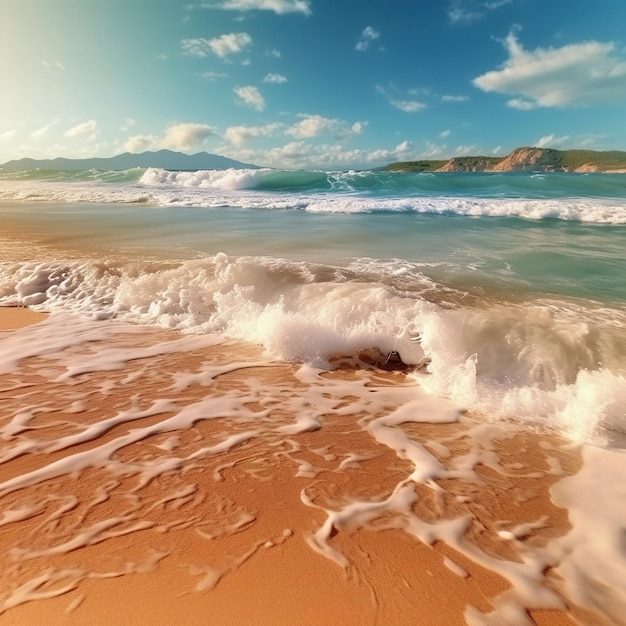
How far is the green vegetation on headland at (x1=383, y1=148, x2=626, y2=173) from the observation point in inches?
3378

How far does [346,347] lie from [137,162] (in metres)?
116

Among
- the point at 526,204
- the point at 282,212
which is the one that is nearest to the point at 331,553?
the point at 282,212

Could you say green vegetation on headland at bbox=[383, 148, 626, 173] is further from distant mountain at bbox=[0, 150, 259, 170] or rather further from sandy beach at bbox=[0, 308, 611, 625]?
sandy beach at bbox=[0, 308, 611, 625]

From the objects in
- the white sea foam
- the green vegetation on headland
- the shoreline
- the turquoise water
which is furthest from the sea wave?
the green vegetation on headland

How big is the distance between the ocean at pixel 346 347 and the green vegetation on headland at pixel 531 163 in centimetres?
8410

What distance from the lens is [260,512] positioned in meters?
2.23

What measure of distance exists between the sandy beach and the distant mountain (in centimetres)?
7859

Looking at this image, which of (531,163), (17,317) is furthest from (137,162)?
(17,317)

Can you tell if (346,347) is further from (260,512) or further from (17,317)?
(17,317)

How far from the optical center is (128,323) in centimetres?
533

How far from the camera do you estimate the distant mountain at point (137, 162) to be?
79812mm

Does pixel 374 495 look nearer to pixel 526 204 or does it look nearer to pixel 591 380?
pixel 591 380

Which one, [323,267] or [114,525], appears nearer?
[114,525]

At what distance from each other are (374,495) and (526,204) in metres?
19.0
